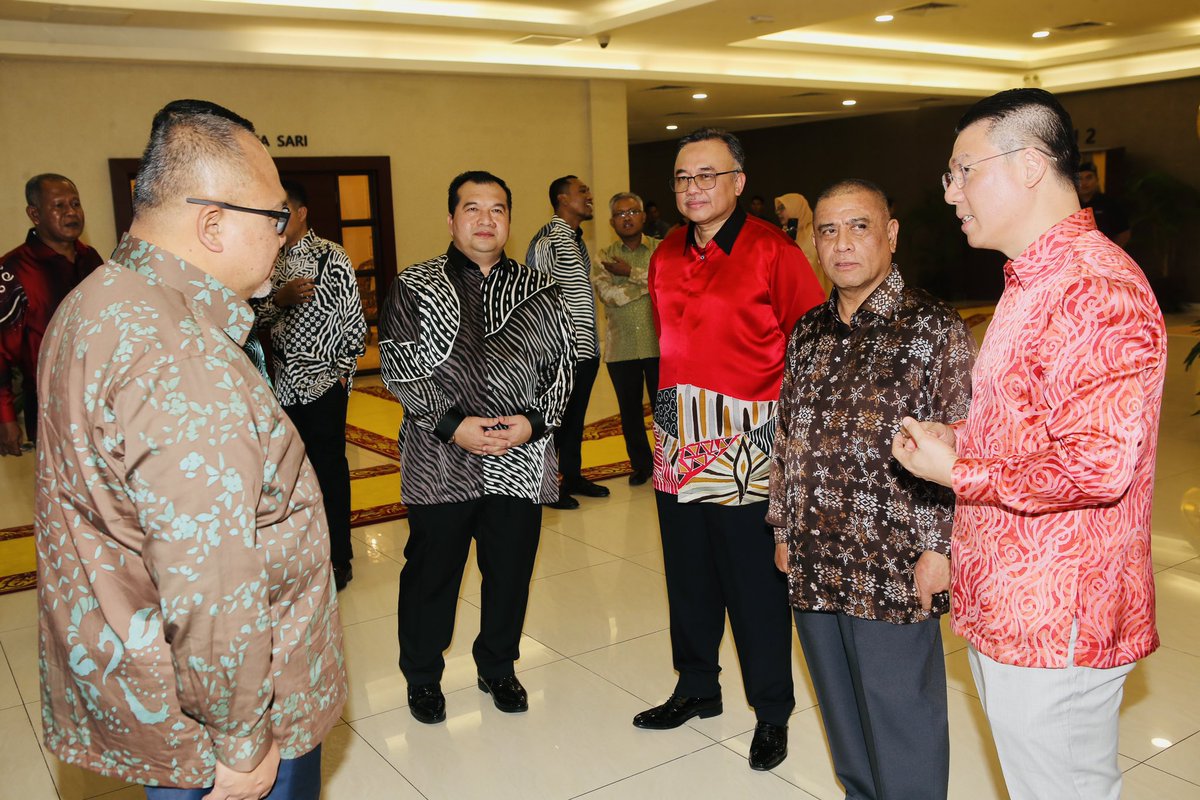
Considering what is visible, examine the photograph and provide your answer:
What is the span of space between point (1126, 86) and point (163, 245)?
53.4 feet

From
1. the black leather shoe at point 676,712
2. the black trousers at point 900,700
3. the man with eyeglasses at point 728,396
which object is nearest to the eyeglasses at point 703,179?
the man with eyeglasses at point 728,396

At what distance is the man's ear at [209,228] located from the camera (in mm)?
1501

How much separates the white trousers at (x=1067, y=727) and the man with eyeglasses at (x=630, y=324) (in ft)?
13.7

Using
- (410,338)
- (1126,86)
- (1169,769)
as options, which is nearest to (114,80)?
(410,338)

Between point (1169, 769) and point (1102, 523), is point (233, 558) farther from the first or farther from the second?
point (1169, 769)

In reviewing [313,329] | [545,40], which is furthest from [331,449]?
[545,40]

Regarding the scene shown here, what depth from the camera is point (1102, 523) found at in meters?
1.62

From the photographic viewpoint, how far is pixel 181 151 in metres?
1.49

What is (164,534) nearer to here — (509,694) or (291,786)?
(291,786)

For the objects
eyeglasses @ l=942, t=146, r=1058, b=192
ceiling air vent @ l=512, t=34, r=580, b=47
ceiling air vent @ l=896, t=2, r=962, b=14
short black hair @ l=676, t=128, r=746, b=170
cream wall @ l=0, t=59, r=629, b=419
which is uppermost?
ceiling air vent @ l=896, t=2, r=962, b=14

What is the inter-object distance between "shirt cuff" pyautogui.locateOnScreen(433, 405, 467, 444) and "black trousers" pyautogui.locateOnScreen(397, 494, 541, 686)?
22cm

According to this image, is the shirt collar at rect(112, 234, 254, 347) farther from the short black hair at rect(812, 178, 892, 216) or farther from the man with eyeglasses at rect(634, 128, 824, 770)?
the man with eyeglasses at rect(634, 128, 824, 770)

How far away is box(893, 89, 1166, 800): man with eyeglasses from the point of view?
1543mm

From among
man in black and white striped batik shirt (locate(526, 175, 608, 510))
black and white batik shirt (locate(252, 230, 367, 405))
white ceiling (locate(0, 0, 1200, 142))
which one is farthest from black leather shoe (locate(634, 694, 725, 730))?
white ceiling (locate(0, 0, 1200, 142))
